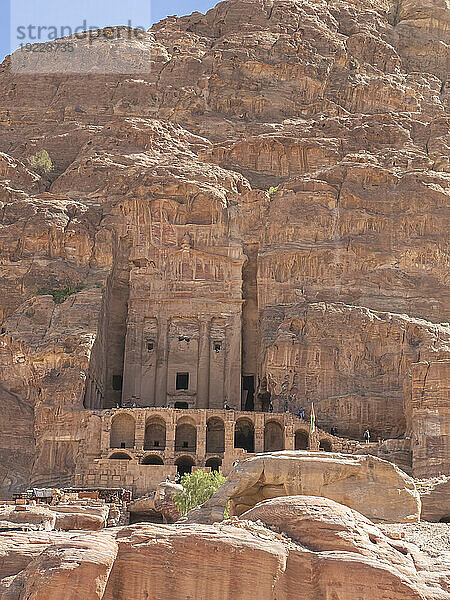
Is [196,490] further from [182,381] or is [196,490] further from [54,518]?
[182,381]

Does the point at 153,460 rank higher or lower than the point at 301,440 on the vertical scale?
lower

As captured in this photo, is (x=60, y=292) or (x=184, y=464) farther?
(x=60, y=292)

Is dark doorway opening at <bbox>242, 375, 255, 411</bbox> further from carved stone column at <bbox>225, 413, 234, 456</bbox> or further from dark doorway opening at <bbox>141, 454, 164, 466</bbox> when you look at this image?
Result: dark doorway opening at <bbox>141, 454, 164, 466</bbox>

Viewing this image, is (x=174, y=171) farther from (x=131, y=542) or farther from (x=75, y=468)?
(x=131, y=542)

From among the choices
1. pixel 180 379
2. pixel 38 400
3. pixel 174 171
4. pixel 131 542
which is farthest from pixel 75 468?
pixel 131 542

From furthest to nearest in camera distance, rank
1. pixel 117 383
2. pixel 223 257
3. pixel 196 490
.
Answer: pixel 223 257
pixel 117 383
pixel 196 490

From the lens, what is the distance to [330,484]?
30.7 metres

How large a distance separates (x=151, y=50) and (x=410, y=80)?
31.2 m

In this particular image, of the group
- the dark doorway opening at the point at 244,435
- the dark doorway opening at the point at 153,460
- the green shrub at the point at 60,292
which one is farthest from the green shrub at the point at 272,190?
the dark doorway opening at the point at 153,460

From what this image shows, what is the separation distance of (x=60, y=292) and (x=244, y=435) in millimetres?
17879

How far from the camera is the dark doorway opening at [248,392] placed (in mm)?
72000

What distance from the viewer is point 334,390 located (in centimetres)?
6291

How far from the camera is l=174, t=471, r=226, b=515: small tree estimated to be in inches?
1630

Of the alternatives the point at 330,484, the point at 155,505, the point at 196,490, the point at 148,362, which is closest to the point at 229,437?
the point at 155,505
